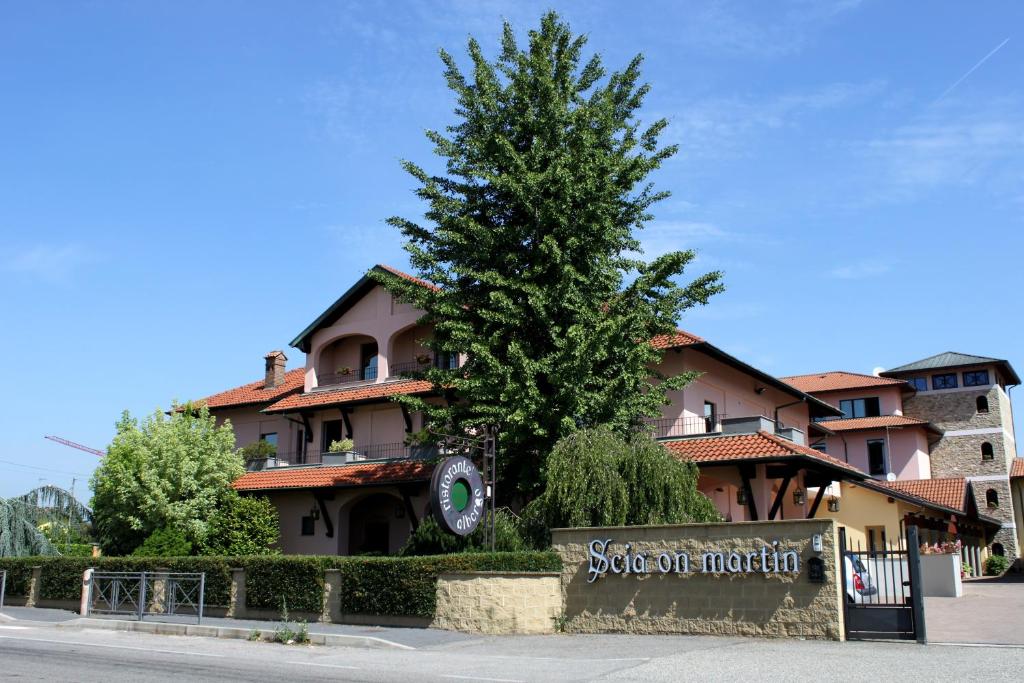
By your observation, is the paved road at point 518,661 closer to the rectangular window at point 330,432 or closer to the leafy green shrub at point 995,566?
the rectangular window at point 330,432

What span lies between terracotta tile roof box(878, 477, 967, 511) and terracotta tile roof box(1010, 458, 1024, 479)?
1130cm

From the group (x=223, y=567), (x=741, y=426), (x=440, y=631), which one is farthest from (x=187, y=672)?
(x=741, y=426)

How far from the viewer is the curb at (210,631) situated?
17641mm

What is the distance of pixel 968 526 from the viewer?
49.6 metres

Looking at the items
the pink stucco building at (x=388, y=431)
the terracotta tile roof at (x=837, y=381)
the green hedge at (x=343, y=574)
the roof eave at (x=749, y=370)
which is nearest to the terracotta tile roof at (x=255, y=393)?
the pink stucco building at (x=388, y=431)

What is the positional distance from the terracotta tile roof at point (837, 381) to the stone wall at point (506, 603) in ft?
128

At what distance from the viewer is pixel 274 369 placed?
41250 millimetres

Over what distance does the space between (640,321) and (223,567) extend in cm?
1259

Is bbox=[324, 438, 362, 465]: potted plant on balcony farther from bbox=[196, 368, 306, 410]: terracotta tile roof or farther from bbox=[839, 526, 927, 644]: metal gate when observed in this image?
bbox=[839, 526, 927, 644]: metal gate

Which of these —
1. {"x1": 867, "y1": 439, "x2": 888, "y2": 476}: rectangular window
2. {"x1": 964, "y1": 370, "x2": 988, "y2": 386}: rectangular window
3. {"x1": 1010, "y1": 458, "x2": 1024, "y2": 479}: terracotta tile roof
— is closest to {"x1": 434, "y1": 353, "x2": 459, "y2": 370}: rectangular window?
{"x1": 867, "y1": 439, "x2": 888, "y2": 476}: rectangular window

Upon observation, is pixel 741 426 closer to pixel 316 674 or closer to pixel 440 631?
pixel 440 631

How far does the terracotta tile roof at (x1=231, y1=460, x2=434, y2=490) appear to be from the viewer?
101ft

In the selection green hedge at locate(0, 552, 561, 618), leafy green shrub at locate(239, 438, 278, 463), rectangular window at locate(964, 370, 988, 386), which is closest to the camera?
green hedge at locate(0, 552, 561, 618)

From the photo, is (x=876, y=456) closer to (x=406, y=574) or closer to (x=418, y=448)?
(x=418, y=448)
